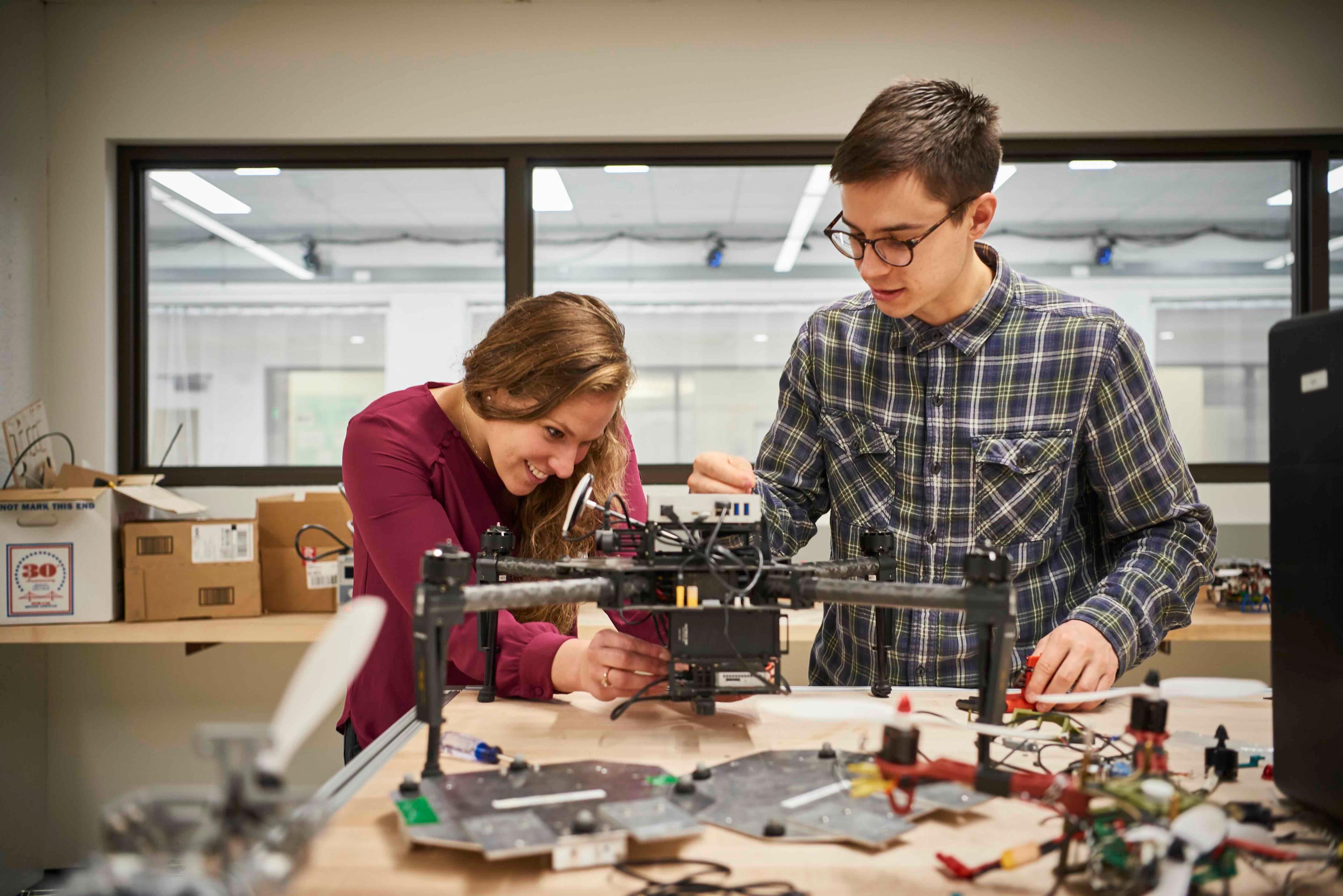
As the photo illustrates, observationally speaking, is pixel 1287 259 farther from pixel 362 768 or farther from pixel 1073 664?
pixel 362 768

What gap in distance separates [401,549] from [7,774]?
2.46m

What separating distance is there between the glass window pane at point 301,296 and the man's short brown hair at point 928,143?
2082mm

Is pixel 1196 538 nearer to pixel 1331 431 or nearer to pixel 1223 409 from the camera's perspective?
pixel 1331 431

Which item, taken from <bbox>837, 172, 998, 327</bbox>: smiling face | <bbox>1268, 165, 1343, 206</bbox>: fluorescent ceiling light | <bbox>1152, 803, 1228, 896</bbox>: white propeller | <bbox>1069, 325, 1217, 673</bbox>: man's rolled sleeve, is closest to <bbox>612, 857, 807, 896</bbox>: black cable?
<bbox>1152, 803, 1228, 896</bbox>: white propeller

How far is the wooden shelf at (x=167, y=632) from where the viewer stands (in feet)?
7.25

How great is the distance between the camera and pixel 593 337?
119 centimetres

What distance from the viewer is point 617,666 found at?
0.96 m

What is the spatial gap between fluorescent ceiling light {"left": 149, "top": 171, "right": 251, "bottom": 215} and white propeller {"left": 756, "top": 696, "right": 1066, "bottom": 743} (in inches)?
119

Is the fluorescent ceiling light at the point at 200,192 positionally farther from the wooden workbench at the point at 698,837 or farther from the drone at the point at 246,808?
the drone at the point at 246,808

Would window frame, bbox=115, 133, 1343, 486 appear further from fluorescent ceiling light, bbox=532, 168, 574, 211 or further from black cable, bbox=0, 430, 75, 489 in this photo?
black cable, bbox=0, 430, 75, 489

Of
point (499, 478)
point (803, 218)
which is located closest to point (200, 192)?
point (803, 218)

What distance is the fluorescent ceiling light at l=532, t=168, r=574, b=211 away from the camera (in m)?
2.89

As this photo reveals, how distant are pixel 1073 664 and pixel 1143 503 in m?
0.33

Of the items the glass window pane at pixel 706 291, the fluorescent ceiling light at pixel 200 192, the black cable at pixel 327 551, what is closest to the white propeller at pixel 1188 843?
the black cable at pixel 327 551
